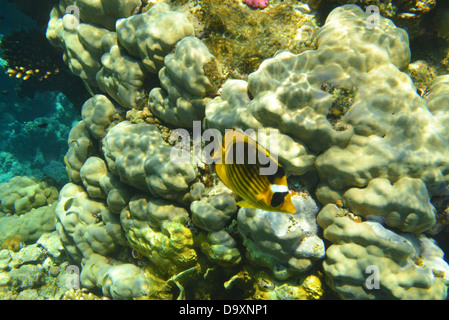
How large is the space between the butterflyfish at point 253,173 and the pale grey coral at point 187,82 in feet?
6.69

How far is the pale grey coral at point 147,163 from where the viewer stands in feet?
11.2

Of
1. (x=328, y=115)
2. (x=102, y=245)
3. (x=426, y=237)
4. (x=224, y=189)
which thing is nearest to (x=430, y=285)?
(x=426, y=237)

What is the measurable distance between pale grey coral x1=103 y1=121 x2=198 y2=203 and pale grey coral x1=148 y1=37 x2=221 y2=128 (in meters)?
0.46

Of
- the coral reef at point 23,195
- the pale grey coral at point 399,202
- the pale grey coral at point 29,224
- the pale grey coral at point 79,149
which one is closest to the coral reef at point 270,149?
the pale grey coral at point 399,202

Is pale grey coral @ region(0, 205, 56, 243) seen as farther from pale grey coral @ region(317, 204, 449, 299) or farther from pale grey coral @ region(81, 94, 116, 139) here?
pale grey coral @ region(317, 204, 449, 299)

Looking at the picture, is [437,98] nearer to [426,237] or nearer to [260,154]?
[426,237]

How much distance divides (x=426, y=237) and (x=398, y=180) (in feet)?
3.22

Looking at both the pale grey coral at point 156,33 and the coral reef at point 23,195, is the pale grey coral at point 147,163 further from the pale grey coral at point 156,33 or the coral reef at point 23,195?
the coral reef at point 23,195

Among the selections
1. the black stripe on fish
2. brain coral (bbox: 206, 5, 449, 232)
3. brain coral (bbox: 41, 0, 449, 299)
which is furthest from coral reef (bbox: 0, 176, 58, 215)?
the black stripe on fish

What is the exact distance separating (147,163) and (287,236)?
206 cm

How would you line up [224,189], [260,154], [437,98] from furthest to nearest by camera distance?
[224,189], [437,98], [260,154]

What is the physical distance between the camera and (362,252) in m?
2.63

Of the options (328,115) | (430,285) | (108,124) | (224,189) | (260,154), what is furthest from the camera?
(108,124)
